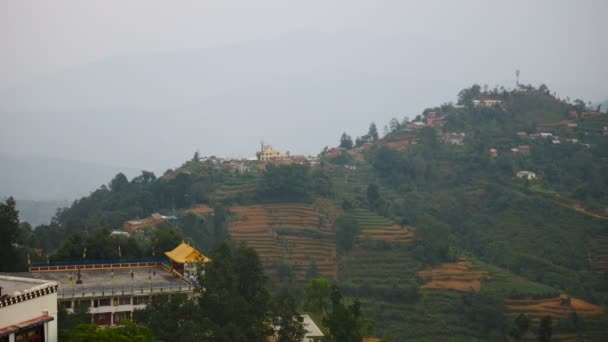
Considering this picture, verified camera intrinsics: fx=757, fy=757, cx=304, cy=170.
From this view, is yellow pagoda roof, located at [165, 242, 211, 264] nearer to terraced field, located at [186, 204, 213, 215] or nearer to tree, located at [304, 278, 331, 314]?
tree, located at [304, 278, 331, 314]

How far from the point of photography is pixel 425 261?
4019 cm

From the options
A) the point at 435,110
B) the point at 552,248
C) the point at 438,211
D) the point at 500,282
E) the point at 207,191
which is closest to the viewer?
the point at 500,282

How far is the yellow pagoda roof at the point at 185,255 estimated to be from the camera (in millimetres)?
24228

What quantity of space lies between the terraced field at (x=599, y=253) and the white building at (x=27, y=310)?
3432 cm

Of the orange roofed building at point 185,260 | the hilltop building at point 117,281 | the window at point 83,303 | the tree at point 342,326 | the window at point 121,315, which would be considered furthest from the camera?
the orange roofed building at point 185,260

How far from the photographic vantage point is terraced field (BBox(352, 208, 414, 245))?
4206cm

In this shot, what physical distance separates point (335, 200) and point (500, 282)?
41.4 feet

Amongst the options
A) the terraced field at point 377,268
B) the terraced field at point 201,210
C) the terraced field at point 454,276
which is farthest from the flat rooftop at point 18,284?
the terraced field at point 201,210

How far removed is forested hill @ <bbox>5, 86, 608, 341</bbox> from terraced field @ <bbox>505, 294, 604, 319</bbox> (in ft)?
0.26

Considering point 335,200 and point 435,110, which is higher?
point 435,110

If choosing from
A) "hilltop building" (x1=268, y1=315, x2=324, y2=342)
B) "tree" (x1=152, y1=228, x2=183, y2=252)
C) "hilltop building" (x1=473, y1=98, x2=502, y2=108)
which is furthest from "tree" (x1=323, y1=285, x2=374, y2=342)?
"hilltop building" (x1=473, y1=98, x2=502, y2=108)

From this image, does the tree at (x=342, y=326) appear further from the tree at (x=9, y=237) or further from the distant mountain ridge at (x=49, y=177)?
the distant mountain ridge at (x=49, y=177)

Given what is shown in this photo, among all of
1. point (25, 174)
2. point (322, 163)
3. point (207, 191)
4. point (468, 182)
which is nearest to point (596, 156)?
point (468, 182)

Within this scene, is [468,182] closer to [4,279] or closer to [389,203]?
[389,203]
